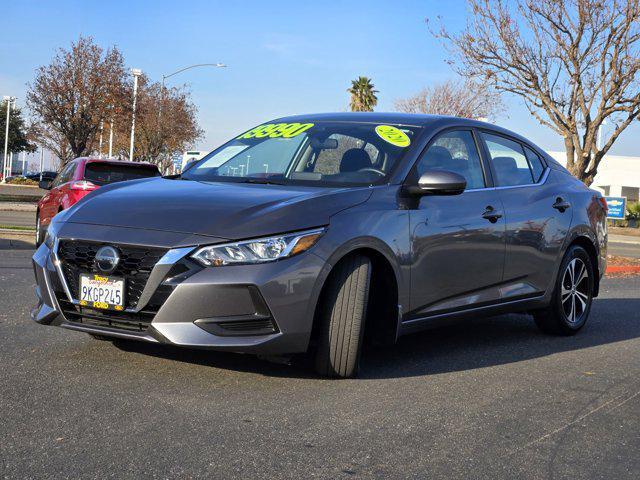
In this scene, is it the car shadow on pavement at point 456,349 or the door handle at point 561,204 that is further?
the door handle at point 561,204

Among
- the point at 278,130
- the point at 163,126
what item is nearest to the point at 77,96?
the point at 163,126

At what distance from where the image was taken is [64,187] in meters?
14.2

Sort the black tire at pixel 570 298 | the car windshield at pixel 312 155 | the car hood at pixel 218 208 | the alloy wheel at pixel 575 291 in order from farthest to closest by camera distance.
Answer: the alloy wheel at pixel 575 291, the black tire at pixel 570 298, the car windshield at pixel 312 155, the car hood at pixel 218 208

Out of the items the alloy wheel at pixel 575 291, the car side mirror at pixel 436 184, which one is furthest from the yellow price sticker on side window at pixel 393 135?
the alloy wheel at pixel 575 291

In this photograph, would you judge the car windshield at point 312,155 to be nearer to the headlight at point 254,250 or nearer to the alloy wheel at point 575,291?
the headlight at point 254,250

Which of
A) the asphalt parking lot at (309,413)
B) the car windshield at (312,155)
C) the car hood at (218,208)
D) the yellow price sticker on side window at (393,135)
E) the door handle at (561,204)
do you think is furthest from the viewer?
the door handle at (561,204)

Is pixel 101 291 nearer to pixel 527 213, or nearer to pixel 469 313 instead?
pixel 469 313

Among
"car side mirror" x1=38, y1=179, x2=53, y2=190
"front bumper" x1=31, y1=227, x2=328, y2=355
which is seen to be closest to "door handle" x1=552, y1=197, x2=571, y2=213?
"front bumper" x1=31, y1=227, x2=328, y2=355

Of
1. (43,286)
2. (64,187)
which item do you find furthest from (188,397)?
(64,187)

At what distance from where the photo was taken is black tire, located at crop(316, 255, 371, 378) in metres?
4.83

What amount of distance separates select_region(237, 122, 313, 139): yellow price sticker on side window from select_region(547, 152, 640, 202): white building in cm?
5756

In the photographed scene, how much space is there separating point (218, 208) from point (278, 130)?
1.80m

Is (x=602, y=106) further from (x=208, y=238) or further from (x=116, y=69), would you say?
(x=116, y=69)

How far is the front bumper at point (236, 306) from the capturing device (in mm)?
4492
